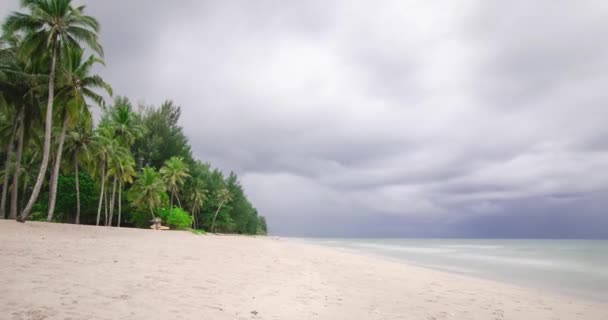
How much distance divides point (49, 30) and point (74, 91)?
3.75m

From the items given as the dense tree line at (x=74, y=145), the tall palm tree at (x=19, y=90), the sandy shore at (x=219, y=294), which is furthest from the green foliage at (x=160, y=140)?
the sandy shore at (x=219, y=294)

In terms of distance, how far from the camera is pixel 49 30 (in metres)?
17.1

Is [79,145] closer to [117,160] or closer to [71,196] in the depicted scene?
[117,160]

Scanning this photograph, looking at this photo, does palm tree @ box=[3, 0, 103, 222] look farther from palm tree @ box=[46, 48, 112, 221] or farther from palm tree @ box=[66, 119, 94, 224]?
palm tree @ box=[66, 119, 94, 224]

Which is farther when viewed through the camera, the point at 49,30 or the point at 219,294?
the point at 49,30

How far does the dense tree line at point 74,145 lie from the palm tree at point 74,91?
0.21 feet

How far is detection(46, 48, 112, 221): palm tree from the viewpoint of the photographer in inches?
740

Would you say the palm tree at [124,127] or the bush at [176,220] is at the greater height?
the palm tree at [124,127]

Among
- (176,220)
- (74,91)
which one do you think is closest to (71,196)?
(176,220)

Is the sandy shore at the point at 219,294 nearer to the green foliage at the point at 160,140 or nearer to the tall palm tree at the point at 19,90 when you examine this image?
the tall palm tree at the point at 19,90

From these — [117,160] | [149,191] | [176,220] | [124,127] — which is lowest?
[176,220]

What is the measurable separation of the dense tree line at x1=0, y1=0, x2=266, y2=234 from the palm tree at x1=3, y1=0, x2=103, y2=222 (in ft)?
0.16

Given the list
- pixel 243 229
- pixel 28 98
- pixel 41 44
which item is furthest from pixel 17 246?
pixel 243 229

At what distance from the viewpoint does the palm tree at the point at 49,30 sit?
16825mm
